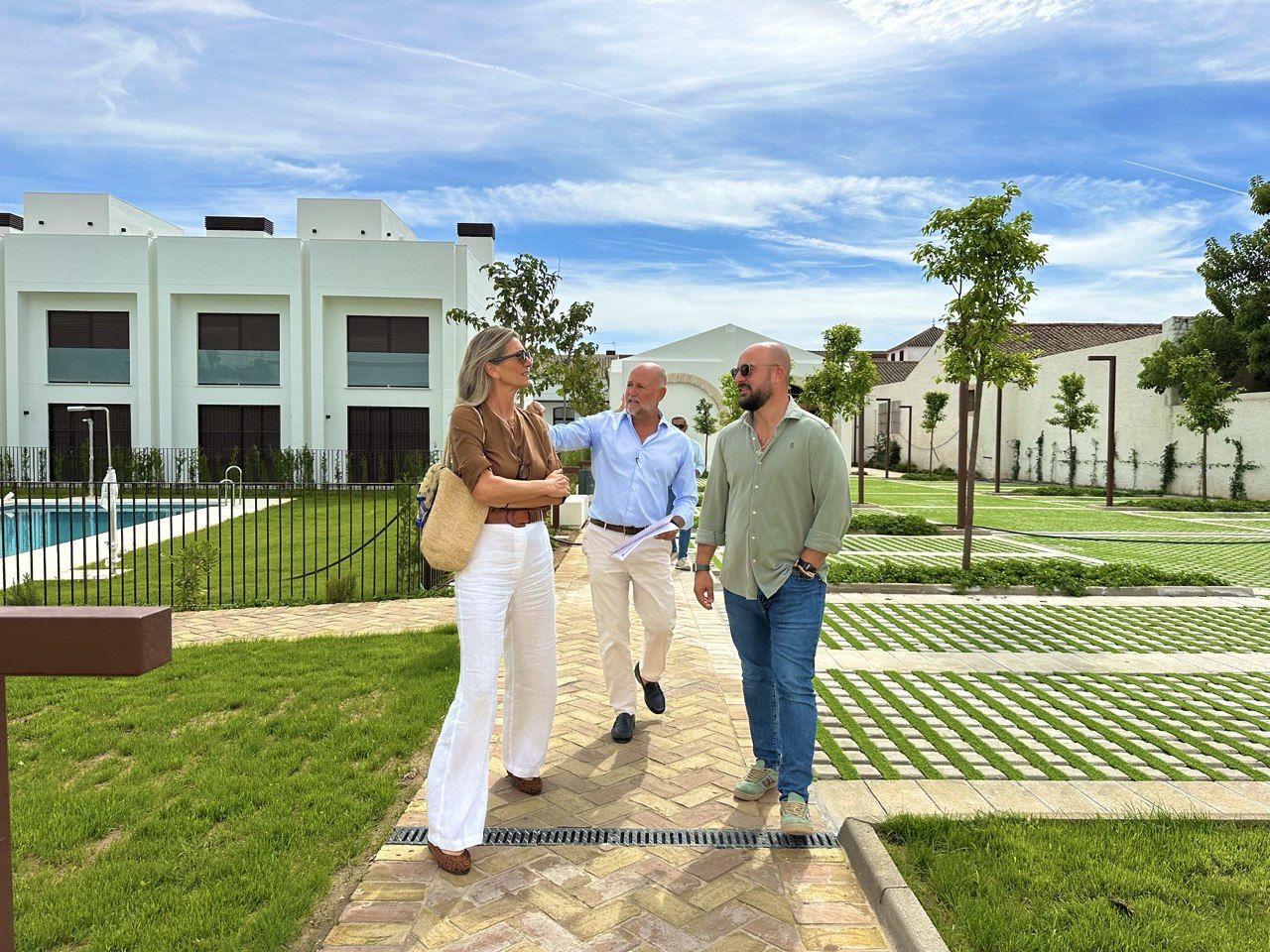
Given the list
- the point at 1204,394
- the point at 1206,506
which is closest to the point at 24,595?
the point at 1206,506

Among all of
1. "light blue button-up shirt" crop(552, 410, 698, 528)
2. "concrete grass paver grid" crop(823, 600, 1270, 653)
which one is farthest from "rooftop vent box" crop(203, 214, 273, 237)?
"light blue button-up shirt" crop(552, 410, 698, 528)

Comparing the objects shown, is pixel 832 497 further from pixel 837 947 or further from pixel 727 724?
pixel 727 724

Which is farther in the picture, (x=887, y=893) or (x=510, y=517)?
(x=510, y=517)

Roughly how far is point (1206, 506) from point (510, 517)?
23931 millimetres

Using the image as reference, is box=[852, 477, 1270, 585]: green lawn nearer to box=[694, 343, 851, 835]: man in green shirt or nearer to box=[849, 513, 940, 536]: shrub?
box=[849, 513, 940, 536]: shrub

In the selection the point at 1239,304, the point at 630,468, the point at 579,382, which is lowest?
the point at 630,468

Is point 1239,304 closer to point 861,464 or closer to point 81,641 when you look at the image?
point 861,464

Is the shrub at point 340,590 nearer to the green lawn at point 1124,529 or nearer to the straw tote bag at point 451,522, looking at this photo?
the straw tote bag at point 451,522

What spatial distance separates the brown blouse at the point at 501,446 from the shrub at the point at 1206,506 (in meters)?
23.3

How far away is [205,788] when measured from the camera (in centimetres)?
388

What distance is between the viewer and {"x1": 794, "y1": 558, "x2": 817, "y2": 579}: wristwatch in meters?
3.44

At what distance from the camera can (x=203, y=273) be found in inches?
1050

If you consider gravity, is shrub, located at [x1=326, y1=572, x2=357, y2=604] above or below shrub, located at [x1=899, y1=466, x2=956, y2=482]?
below

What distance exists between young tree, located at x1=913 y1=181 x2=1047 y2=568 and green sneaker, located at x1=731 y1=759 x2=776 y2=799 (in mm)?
7596
